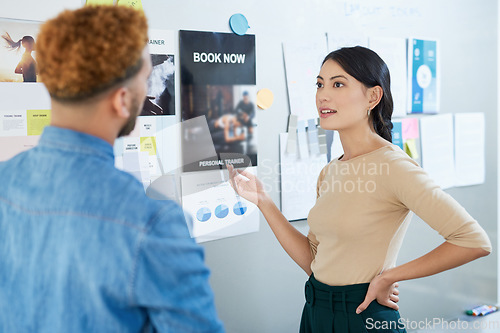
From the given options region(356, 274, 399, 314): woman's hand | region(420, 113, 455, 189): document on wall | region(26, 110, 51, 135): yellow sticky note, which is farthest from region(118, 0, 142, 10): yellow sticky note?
region(420, 113, 455, 189): document on wall

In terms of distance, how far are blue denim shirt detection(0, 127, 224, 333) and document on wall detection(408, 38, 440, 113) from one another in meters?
2.16

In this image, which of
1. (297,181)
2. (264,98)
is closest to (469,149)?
(297,181)

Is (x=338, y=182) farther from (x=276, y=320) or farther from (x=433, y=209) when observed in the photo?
(x=276, y=320)

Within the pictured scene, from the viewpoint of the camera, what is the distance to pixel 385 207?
1.37 metres

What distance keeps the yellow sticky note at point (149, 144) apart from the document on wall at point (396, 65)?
1302mm

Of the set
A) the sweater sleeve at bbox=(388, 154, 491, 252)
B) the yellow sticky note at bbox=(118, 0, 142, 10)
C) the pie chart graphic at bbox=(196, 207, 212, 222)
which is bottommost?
the pie chart graphic at bbox=(196, 207, 212, 222)

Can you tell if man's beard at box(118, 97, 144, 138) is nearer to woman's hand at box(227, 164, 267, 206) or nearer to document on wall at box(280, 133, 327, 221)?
woman's hand at box(227, 164, 267, 206)

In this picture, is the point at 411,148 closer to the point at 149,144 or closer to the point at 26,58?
the point at 149,144

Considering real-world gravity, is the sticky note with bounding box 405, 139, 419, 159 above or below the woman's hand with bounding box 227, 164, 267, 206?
above

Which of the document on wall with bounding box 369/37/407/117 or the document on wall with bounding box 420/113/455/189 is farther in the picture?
the document on wall with bounding box 420/113/455/189

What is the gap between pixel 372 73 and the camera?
1526mm

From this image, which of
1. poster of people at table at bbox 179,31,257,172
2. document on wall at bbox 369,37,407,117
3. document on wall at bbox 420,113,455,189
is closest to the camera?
poster of people at table at bbox 179,31,257,172

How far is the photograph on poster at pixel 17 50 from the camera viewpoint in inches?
60.7

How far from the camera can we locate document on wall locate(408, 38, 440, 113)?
256 centimetres
